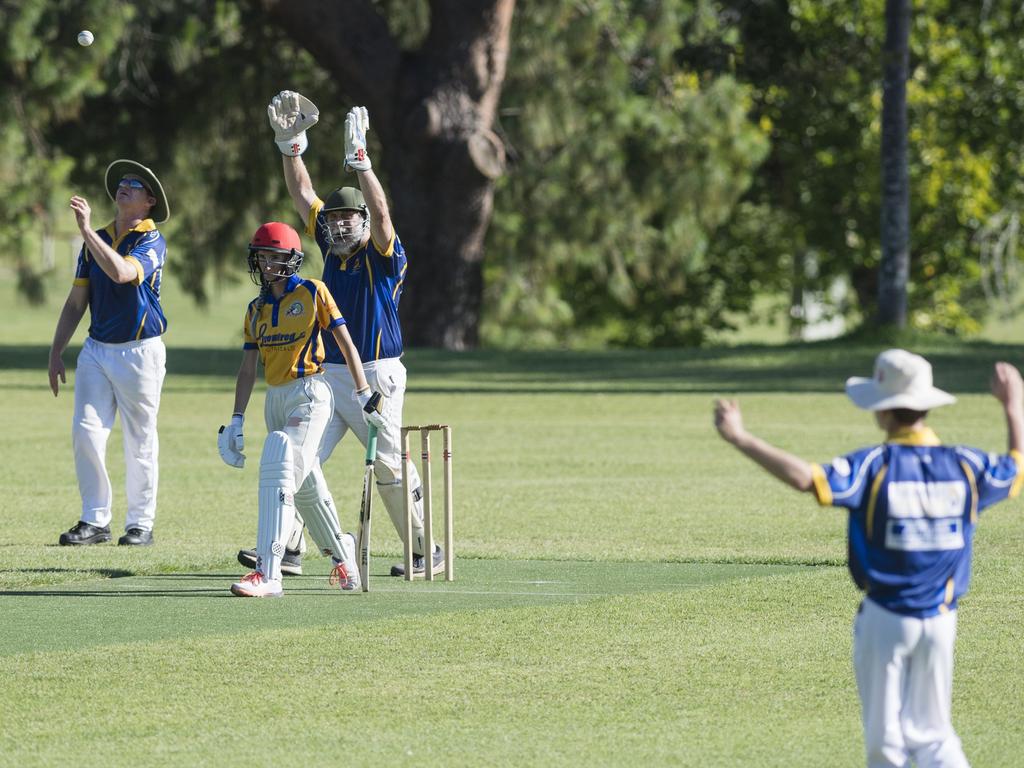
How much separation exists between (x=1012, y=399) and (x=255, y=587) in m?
4.82

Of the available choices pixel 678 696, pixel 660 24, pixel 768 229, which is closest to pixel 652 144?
pixel 660 24

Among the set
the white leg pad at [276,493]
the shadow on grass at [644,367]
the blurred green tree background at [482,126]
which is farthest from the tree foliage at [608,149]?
the white leg pad at [276,493]

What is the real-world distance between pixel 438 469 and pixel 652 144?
1919 centimetres

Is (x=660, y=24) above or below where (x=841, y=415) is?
above

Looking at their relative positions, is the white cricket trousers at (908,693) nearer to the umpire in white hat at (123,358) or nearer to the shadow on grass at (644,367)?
the umpire in white hat at (123,358)

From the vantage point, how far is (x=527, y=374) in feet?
89.4

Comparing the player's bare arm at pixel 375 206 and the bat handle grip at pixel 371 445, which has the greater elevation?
the player's bare arm at pixel 375 206

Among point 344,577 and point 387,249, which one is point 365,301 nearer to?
point 387,249

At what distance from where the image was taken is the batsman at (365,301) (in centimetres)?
1005

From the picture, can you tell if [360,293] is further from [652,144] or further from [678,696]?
[652,144]

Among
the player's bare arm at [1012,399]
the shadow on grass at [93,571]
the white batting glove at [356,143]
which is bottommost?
the shadow on grass at [93,571]

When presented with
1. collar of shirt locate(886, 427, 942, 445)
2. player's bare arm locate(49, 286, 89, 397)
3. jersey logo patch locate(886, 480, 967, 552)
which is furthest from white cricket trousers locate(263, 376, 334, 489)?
jersey logo patch locate(886, 480, 967, 552)

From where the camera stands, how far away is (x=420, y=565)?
10.4 metres

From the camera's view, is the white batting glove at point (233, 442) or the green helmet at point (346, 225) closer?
the white batting glove at point (233, 442)
